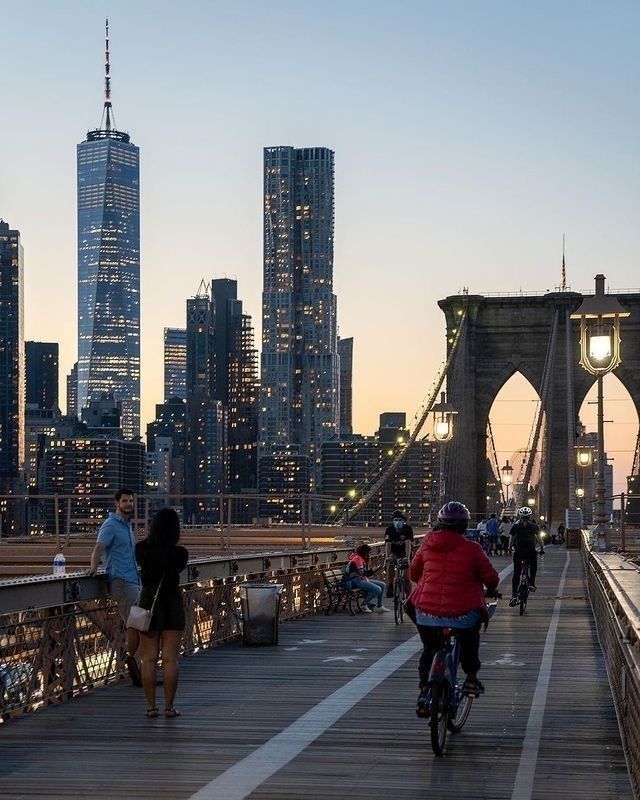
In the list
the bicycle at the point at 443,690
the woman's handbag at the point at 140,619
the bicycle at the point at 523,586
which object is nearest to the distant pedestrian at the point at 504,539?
the bicycle at the point at 523,586

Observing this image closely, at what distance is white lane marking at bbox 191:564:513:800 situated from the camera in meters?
9.80

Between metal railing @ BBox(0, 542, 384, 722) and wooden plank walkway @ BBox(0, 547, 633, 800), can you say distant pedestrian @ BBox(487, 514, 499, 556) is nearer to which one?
metal railing @ BBox(0, 542, 384, 722)

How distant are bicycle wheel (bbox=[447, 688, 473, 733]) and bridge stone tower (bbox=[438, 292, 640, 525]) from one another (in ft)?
272

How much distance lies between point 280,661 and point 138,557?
5.01m

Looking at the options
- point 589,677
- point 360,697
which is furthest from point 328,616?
point 360,697

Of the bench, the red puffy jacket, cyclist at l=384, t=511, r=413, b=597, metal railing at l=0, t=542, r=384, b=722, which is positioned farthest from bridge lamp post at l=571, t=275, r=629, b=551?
the red puffy jacket

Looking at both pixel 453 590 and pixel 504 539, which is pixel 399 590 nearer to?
pixel 453 590

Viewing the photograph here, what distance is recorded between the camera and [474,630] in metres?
11.9

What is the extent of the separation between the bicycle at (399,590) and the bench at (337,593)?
1.41m

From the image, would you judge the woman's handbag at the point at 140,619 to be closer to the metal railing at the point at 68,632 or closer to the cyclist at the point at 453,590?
the metal railing at the point at 68,632

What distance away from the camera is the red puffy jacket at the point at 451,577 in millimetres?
11828

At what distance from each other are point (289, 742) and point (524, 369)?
9091 cm

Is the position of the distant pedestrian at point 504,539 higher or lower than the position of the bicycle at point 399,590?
lower

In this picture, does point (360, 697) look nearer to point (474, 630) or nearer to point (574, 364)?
point (474, 630)
